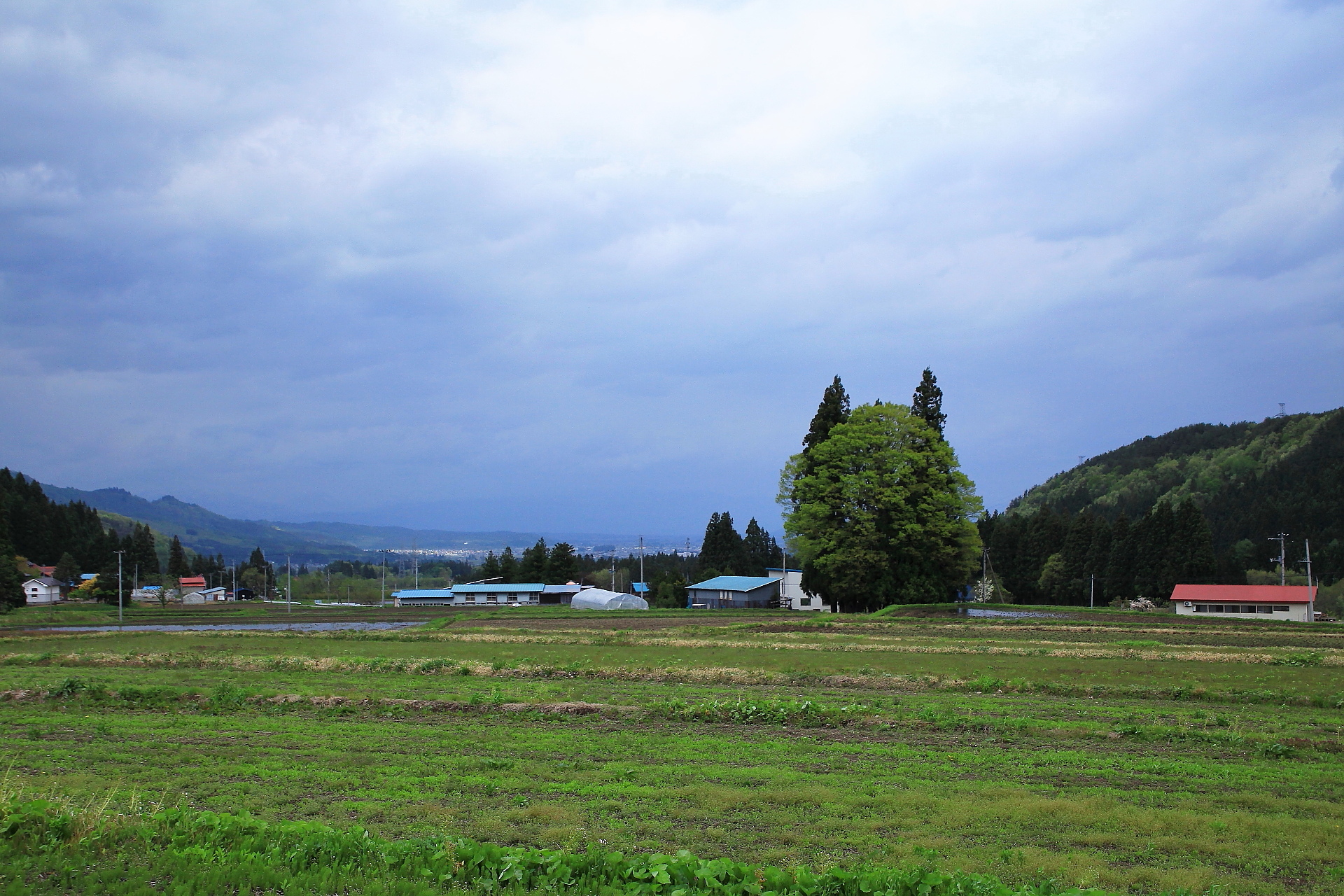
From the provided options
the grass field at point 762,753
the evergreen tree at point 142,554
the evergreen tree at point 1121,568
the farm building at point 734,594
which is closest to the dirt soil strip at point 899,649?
the grass field at point 762,753

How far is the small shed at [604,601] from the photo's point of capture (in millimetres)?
96125

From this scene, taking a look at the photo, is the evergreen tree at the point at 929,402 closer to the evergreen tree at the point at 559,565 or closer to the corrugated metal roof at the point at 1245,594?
the corrugated metal roof at the point at 1245,594

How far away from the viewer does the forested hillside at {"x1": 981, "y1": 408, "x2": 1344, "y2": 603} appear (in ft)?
271

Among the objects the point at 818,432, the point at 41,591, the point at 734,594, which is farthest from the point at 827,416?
the point at 41,591

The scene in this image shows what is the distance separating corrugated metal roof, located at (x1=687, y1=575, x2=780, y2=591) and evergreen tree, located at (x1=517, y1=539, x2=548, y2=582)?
30.1 m

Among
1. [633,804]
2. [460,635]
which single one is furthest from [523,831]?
[460,635]

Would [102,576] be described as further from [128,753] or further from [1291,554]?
[1291,554]

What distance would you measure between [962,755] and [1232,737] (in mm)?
5713

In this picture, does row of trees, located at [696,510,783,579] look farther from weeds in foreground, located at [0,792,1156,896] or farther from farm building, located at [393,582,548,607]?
weeds in foreground, located at [0,792,1156,896]

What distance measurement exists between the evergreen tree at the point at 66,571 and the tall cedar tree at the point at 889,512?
107 m

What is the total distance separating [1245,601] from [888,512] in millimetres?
29786

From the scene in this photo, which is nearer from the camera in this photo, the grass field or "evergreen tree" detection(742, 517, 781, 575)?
the grass field

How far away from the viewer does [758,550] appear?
133625 millimetres

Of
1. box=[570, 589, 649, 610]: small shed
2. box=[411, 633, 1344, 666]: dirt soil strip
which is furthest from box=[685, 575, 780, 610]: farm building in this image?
box=[411, 633, 1344, 666]: dirt soil strip
